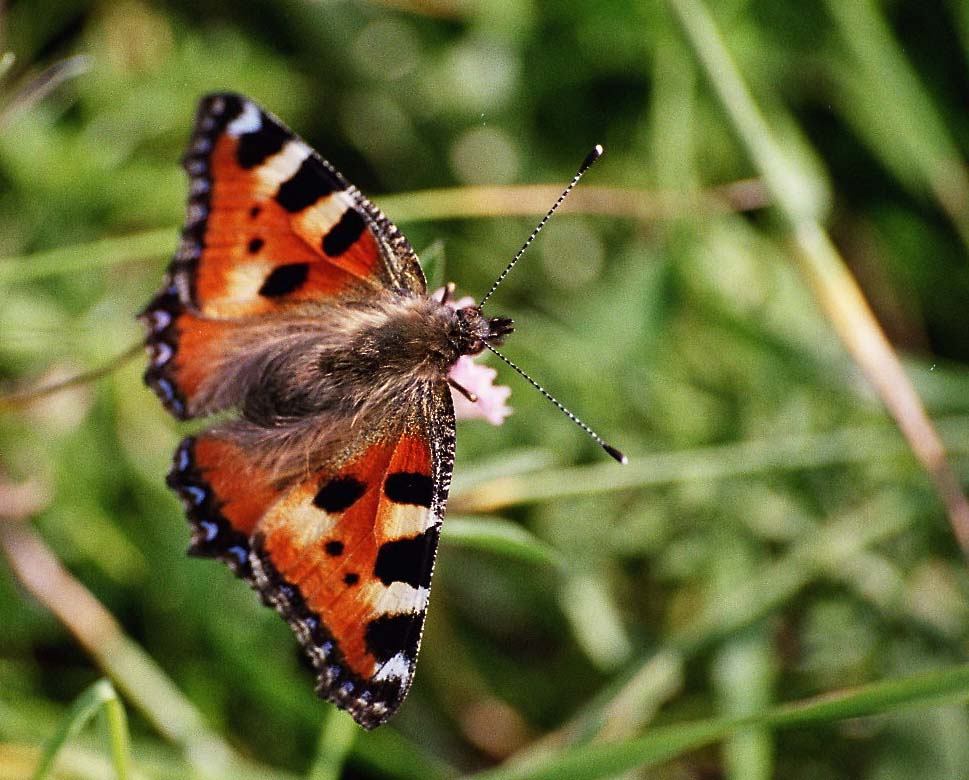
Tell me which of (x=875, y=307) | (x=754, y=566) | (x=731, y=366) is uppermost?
(x=875, y=307)

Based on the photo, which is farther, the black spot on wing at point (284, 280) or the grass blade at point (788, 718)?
the black spot on wing at point (284, 280)

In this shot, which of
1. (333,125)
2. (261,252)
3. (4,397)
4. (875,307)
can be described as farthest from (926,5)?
(4,397)

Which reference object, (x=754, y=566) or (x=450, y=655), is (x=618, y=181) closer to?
(x=754, y=566)

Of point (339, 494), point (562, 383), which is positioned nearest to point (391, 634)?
point (339, 494)

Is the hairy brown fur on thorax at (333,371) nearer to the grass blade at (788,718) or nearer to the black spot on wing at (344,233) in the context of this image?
the black spot on wing at (344,233)

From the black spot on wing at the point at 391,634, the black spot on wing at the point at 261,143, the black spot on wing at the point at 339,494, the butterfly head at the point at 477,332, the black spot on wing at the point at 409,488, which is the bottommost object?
the black spot on wing at the point at 391,634

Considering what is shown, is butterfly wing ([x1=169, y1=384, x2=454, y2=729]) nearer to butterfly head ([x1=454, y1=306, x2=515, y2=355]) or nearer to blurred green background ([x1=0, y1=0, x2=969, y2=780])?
butterfly head ([x1=454, y1=306, x2=515, y2=355])

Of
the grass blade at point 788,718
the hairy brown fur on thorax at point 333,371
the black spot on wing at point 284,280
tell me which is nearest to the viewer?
the grass blade at point 788,718

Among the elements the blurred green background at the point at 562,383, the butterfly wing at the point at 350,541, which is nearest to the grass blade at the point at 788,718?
the butterfly wing at the point at 350,541
